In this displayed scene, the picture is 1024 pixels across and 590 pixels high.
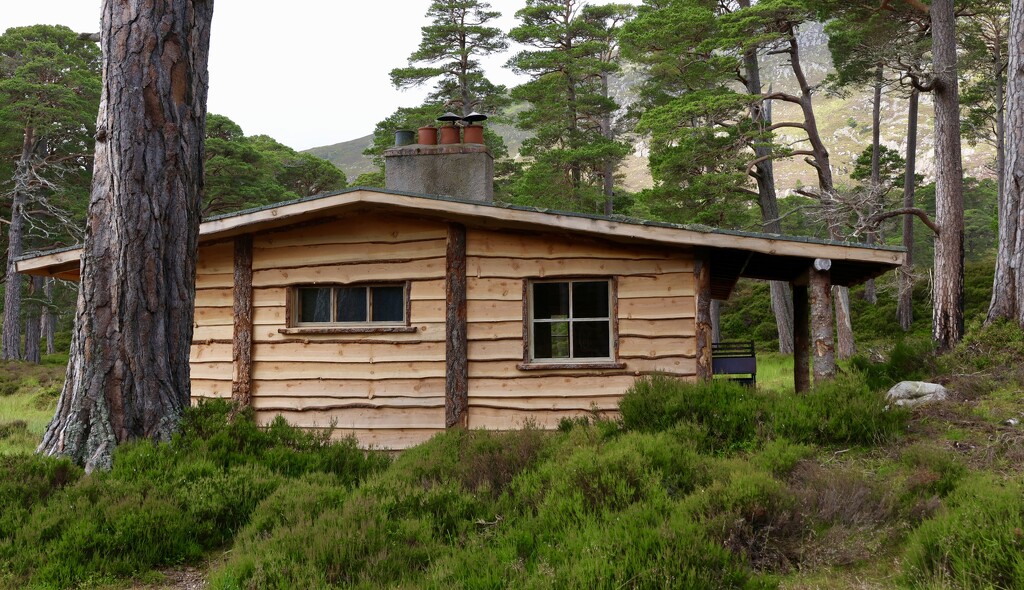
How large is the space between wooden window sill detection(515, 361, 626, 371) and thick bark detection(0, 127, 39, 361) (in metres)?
20.4

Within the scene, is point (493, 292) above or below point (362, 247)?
Answer: below

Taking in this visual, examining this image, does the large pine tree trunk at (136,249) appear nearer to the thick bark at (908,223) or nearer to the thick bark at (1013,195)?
the thick bark at (1013,195)

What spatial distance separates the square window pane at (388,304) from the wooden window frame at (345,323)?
0.05 m

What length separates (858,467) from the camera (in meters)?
6.25

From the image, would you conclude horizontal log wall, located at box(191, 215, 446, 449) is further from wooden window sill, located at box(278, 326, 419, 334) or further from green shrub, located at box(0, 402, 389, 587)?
green shrub, located at box(0, 402, 389, 587)

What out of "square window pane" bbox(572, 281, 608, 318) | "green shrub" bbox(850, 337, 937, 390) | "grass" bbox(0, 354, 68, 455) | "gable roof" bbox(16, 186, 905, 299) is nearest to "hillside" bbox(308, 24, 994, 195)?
"grass" bbox(0, 354, 68, 455)

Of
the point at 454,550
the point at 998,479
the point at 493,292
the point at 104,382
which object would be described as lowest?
the point at 454,550

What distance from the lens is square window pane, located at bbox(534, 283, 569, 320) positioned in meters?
9.21

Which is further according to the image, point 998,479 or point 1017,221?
point 1017,221

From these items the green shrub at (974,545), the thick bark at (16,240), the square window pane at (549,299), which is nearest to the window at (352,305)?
the square window pane at (549,299)

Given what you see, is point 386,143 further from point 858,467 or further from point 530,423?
point 858,467

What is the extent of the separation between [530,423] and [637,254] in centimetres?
265

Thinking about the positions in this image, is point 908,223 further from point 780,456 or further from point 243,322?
point 243,322

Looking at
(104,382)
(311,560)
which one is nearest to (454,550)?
(311,560)
